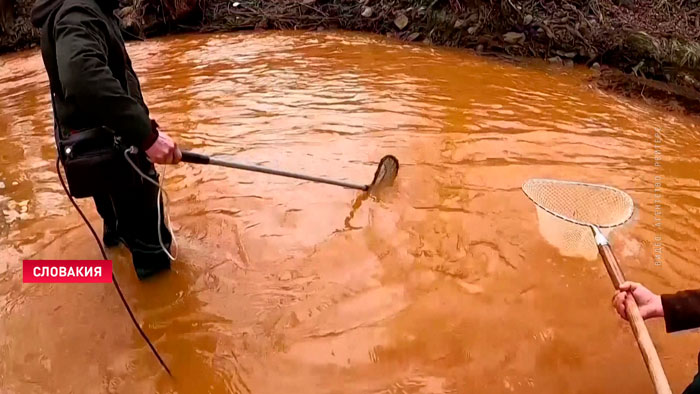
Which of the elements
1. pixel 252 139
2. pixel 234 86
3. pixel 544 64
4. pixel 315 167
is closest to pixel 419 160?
pixel 315 167

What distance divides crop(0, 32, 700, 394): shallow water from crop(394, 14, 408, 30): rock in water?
2.75 m

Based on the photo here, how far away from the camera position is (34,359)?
2.65 meters

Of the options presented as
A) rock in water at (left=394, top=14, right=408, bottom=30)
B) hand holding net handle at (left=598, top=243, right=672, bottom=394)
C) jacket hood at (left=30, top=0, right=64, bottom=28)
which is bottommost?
rock in water at (left=394, top=14, right=408, bottom=30)

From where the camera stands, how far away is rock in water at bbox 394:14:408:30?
8316mm

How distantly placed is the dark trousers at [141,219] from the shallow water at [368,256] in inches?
5.0

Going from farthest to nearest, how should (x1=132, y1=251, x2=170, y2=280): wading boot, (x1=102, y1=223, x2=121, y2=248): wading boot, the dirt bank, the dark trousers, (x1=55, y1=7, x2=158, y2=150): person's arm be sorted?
the dirt bank, (x1=102, y1=223, x2=121, y2=248): wading boot, (x1=132, y1=251, x2=170, y2=280): wading boot, the dark trousers, (x1=55, y1=7, x2=158, y2=150): person's arm

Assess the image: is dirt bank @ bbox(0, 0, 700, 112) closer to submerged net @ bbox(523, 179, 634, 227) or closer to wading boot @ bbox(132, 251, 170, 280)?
submerged net @ bbox(523, 179, 634, 227)

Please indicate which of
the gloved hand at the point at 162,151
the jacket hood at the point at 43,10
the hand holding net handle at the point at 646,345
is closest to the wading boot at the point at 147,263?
the gloved hand at the point at 162,151

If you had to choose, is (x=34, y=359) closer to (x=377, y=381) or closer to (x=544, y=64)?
(x=377, y=381)

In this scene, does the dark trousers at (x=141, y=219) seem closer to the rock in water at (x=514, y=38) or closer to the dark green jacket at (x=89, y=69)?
the dark green jacket at (x=89, y=69)

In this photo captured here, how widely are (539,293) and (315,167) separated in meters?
2.02

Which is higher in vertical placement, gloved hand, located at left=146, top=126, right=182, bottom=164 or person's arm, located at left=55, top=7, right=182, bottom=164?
person's arm, located at left=55, top=7, right=182, bottom=164

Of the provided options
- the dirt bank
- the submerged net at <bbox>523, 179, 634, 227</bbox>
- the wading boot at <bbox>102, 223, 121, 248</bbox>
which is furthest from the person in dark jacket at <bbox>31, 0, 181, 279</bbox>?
the dirt bank

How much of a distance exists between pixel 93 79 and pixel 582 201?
2.21 metres
